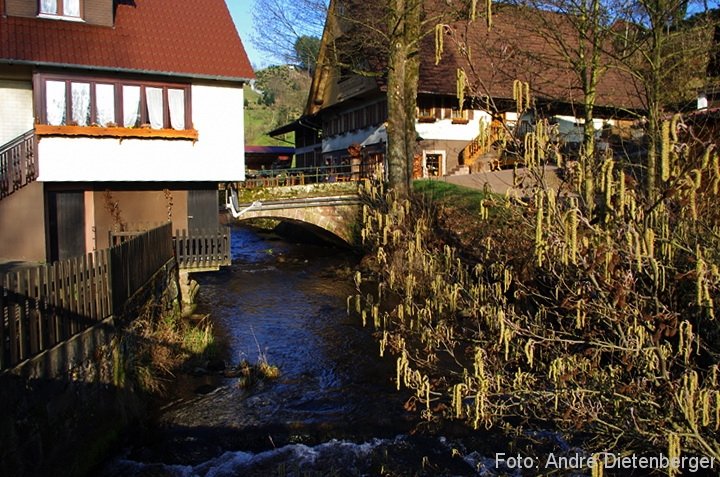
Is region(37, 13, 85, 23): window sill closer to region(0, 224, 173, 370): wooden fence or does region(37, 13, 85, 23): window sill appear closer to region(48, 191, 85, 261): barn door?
region(48, 191, 85, 261): barn door

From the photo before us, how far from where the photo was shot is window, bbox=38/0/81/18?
1573 cm

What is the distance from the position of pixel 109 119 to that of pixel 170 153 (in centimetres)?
174

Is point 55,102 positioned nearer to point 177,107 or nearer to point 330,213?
point 177,107

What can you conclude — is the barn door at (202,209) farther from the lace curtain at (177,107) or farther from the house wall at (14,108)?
the house wall at (14,108)

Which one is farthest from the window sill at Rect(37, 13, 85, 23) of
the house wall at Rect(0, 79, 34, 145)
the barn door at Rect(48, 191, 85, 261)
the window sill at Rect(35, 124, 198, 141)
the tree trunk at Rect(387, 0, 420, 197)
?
the tree trunk at Rect(387, 0, 420, 197)

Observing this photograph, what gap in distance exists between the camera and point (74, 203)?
1633 cm

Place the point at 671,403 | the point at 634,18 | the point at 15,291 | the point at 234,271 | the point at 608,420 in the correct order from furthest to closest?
the point at 234,271 < the point at 634,18 < the point at 15,291 < the point at 608,420 < the point at 671,403

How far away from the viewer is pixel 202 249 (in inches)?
644

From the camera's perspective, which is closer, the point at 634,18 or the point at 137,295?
the point at 137,295

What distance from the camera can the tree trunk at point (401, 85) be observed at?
18641 mm

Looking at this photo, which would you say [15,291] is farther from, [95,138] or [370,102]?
[370,102]

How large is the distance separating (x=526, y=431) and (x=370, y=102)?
2528 cm

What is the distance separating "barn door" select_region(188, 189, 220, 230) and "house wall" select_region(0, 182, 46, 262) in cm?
394

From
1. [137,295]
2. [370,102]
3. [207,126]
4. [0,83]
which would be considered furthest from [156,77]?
[370,102]
